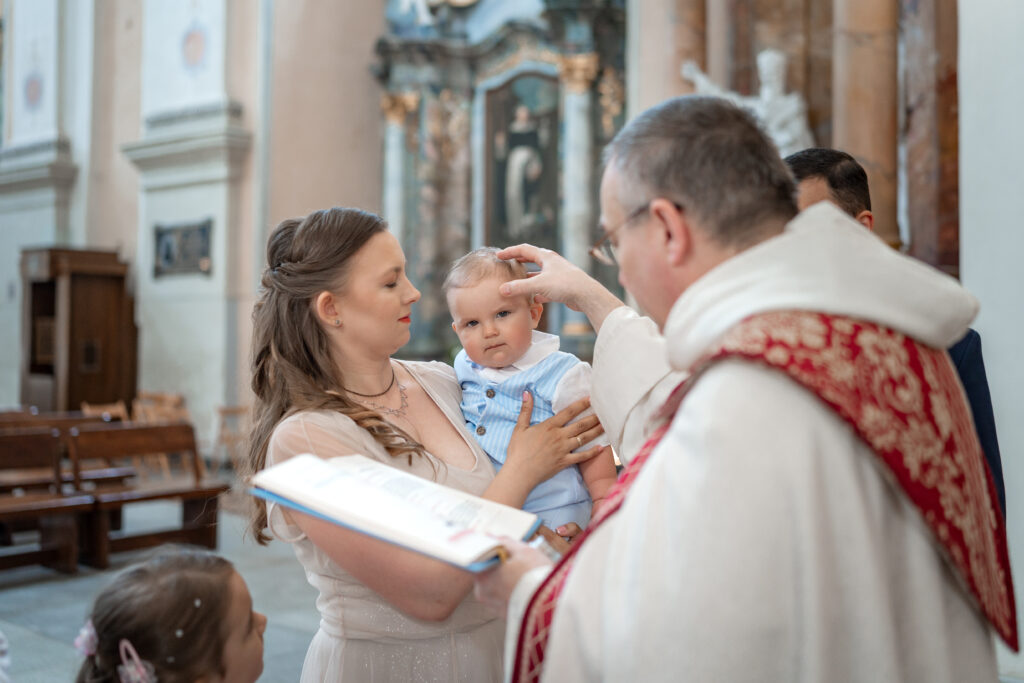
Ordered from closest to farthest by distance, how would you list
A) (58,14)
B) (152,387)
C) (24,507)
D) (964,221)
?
(964,221)
(24,507)
(152,387)
(58,14)

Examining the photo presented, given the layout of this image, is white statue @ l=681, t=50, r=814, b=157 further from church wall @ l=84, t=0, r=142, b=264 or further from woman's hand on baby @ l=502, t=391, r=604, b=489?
church wall @ l=84, t=0, r=142, b=264

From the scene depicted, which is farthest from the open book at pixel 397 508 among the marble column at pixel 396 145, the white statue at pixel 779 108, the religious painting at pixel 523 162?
the marble column at pixel 396 145

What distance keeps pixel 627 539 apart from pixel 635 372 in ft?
2.19

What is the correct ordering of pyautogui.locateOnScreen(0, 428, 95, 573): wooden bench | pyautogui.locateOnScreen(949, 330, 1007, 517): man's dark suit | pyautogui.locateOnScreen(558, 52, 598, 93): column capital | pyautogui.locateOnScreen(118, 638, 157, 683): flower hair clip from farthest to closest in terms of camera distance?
pyautogui.locateOnScreen(558, 52, 598, 93): column capital < pyautogui.locateOnScreen(0, 428, 95, 573): wooden bench < pyautogui.locateOnScreen(949, 330, 1007, 517): man's dark suit < pyautogui.locateOnScreen(118, 638, 157, 683): flower hair clip

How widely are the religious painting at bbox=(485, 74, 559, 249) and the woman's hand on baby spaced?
8.35 m

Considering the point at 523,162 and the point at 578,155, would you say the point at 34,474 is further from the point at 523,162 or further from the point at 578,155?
the point at 523,162

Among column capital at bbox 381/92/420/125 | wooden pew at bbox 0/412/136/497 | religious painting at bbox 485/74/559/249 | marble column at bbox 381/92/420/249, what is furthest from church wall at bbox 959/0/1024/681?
column capital at bbox 381/92/420/125

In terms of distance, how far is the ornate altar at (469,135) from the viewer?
1052 centimetres

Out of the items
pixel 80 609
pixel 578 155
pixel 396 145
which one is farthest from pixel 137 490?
pixel 396 145

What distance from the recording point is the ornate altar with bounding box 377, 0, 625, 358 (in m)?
10.5

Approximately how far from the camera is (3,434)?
5.99 metres

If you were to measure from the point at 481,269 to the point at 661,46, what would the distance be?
6.81 m

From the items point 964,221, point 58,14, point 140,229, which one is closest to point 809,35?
point 964,221

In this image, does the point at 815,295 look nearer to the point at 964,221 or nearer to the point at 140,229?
the point at 964,221
